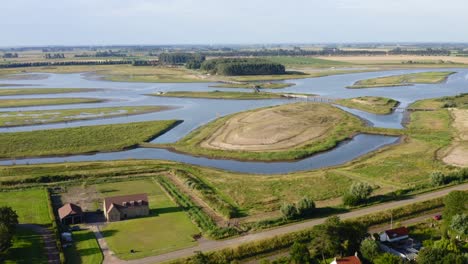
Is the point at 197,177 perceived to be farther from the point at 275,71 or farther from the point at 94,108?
the point at 275,71

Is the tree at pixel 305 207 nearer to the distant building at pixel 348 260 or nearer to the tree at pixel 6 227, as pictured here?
the distant building at pixel 348 260

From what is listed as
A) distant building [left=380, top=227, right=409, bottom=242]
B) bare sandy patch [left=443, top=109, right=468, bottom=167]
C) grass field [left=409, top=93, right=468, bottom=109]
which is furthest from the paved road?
grass field [left=409, top=93, right=468, bottom=109]

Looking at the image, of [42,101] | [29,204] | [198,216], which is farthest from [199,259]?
[42,101]

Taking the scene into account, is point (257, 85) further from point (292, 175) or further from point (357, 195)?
point (357, 195)

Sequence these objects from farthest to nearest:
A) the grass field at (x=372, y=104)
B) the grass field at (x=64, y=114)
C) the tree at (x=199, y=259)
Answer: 1. the grass field at (x=372, y=104)
2. the grass field at (x=64, y=114)
3. the tree at (x=199, y=259)

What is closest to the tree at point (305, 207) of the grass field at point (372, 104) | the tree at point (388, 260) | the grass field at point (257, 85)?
the tree at point (388, 260)


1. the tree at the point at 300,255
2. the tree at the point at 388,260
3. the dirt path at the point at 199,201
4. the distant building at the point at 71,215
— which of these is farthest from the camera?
the dirt path at the point at 199,201

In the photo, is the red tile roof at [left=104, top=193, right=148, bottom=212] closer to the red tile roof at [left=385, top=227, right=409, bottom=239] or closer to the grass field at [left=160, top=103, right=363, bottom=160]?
the red tile roof at [left=385, top=227, right=409, bottom=239]
